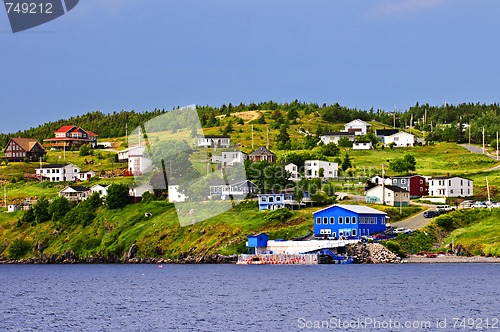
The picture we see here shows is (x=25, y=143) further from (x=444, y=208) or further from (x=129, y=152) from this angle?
(x=444, y=208)

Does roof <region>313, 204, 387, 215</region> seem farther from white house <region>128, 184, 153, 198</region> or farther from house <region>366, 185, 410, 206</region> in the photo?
white house <region>128, 184, 153, 198</region>

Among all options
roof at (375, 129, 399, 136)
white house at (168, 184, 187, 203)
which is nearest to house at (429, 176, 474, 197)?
white house at (168, 184, 187, 203)

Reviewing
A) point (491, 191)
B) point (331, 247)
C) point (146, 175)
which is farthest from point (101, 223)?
point (491, 191)

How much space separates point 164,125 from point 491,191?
8727 centimetres

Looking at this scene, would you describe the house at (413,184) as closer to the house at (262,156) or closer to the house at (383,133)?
the house at (262,156)

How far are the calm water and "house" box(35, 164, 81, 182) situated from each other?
55894mm

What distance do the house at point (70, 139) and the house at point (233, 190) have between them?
234 ft

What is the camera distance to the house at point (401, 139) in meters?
167

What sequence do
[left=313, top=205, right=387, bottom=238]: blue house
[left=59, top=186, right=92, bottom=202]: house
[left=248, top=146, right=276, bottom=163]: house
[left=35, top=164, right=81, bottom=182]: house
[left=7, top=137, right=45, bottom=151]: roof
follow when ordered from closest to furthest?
[left=313, top=205, right=387, bottom=238]: blue house < [left=59, top=186, right=92, bottom=202]: house < [left=248, top=146, right=276, bottom=163]: house < [left=35, top=164, right=81, bottom=182]: house < [left=7, top=137, right=45, bottom=151]: roof

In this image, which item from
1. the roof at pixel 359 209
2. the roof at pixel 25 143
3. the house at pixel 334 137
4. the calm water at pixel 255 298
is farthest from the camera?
the roof at pixel 25 143

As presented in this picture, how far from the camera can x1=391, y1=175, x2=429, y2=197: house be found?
120125mm

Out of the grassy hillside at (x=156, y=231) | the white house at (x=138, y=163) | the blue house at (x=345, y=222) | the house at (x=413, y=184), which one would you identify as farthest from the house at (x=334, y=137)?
the blue house at (x=345, y=222)

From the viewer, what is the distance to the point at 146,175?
137000 mm

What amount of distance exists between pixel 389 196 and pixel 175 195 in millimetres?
27393
